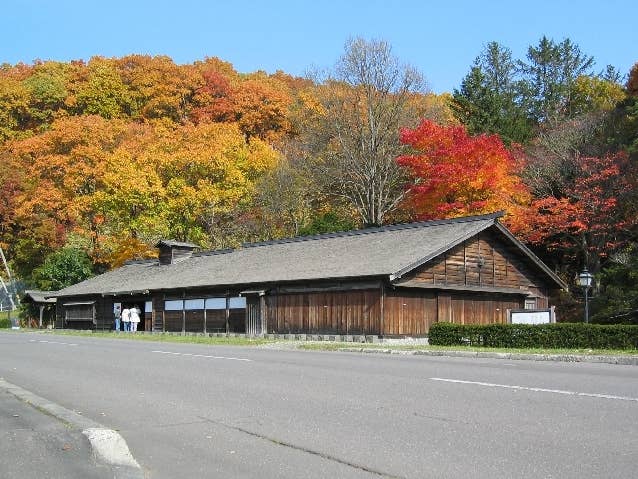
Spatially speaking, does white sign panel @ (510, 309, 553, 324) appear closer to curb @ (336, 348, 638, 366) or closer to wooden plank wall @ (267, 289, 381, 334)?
wooden plank wall @ (267, 289, 381, 334)

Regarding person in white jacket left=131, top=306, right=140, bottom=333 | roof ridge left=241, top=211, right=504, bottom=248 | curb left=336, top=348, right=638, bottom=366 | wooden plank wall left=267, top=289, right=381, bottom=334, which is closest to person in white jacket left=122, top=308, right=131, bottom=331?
person in white jacket left=131, top=306, right=140, bottom=333

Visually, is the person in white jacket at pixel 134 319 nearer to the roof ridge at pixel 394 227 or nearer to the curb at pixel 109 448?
the roof ridge at pixel 394 227

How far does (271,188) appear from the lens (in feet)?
179

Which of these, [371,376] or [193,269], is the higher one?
[193,269]

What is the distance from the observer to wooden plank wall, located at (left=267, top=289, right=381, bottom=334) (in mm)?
31609

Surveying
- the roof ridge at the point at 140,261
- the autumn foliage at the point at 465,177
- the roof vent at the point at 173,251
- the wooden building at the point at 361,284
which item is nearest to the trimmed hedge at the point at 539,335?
the wooden building at the point at 361,284

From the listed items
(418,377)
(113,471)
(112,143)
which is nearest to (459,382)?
(418,377)

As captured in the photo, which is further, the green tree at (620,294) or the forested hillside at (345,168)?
the forested hillside at (345,168)

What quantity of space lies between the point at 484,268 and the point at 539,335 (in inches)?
526

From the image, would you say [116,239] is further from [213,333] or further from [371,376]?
[371,376]

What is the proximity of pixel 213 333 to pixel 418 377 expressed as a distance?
27.2 m

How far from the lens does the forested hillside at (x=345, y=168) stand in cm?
4119

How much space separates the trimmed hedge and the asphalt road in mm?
6131

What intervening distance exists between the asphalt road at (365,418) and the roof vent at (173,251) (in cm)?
3289
